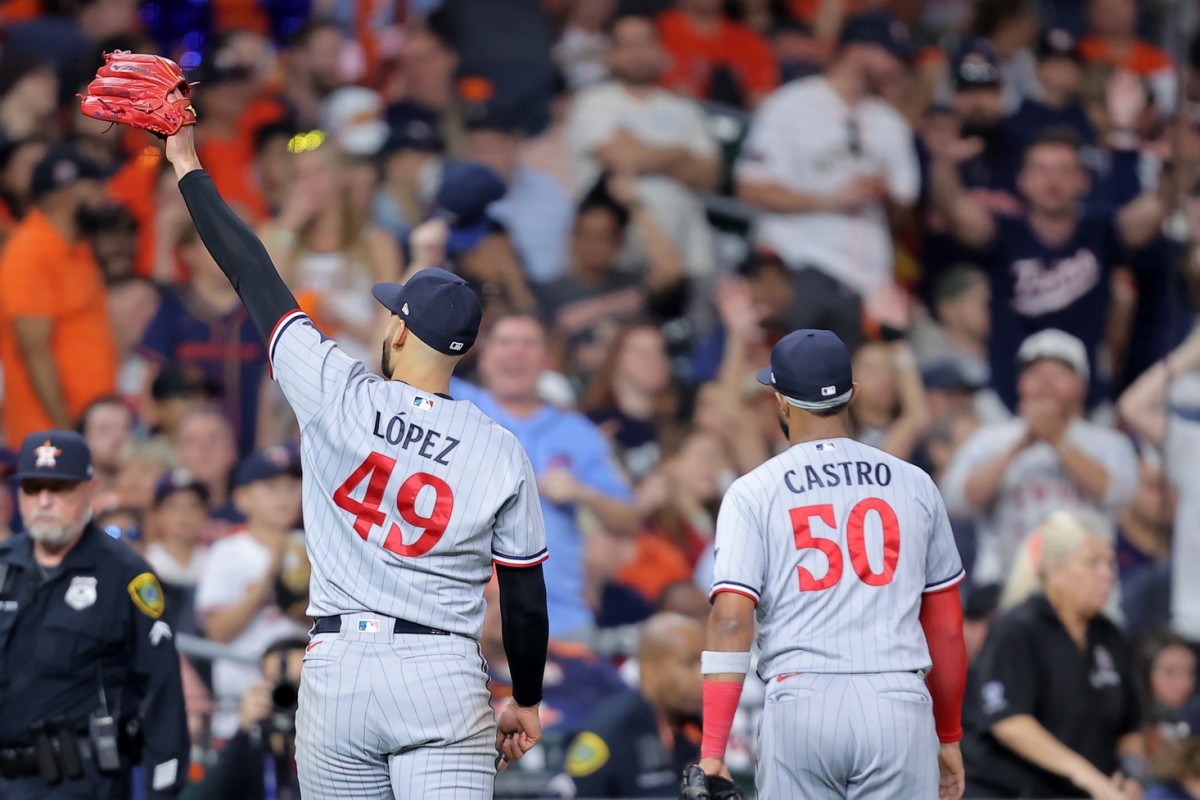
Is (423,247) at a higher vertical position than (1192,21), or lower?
lower

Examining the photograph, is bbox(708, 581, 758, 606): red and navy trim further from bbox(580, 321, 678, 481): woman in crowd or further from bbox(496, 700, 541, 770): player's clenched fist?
bbox(580, 321, 678, 481): woman in crowd

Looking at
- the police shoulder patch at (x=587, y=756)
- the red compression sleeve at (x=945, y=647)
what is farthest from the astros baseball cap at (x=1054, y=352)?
the red compression sleeve at (x=945, y=647)

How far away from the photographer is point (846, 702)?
4.85 meters

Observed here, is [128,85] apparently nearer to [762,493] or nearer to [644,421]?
[762,493]

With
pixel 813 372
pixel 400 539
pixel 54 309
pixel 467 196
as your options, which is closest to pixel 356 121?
pixel 54 309

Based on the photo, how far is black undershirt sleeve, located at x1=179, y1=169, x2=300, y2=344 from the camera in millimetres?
4723

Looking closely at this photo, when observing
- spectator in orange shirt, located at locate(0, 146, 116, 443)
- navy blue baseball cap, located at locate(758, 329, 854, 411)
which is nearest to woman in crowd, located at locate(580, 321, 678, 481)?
spectator in orange shirt, located at locate(0, 146, 116, 443)

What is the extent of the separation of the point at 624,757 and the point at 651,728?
19 centimetres

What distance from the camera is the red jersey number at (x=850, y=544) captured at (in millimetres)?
4910

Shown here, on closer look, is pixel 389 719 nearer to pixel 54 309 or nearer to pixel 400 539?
pixel 400 539

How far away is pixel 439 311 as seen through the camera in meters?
4.70

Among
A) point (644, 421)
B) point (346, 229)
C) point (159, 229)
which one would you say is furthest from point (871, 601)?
point (159, 229)

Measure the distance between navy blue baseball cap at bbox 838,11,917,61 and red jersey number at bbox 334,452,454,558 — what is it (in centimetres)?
607

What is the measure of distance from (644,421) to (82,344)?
2.75m
